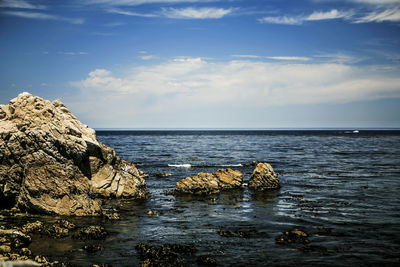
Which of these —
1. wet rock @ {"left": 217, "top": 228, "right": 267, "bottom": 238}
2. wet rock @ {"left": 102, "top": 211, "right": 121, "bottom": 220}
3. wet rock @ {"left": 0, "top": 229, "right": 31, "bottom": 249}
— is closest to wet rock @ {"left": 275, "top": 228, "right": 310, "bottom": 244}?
wet rock @ {"left": 217, "top": 228, "right": 267, "bottom": 238}

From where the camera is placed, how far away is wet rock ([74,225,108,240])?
544 inches

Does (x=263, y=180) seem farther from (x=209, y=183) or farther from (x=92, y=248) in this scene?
(x=92, y=248)

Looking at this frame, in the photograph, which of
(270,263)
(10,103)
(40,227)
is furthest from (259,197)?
(10,103)

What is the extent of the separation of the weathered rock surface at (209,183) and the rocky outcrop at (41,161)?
9.33 m

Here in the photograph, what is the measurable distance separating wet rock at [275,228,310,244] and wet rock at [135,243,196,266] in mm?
4560

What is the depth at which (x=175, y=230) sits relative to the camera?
15711 millimetres

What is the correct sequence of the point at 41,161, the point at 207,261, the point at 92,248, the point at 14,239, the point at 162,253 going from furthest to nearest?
1. the point at 41,161
2. the point at 92,248
3. the point at 14,239
4. the point at 162,253
5. the point at 207,261

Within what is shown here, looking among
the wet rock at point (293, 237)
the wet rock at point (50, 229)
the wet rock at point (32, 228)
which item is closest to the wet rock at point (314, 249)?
the wet rock at point (293, 237)

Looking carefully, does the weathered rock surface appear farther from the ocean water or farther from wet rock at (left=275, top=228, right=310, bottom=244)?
wet rock at (left=275, top=228, right=310, bottom=244)

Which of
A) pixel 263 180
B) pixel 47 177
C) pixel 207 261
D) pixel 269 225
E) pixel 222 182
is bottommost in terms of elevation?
pixel 269 225

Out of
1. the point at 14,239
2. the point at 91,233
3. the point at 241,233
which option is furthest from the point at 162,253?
the point at 14,239

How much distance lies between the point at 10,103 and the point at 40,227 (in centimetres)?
1028

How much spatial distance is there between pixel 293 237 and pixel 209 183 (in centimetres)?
1311

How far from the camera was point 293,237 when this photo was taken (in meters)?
14.4
